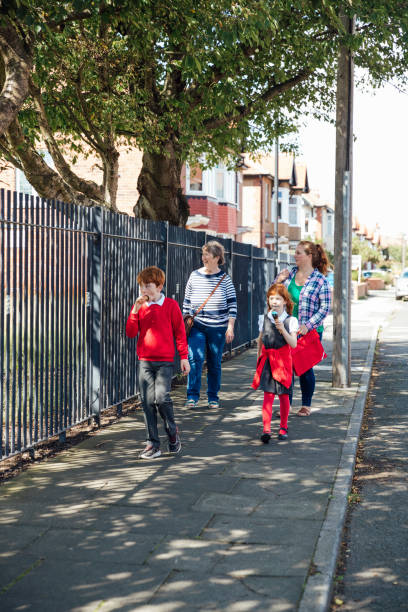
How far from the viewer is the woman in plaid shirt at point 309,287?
803cm

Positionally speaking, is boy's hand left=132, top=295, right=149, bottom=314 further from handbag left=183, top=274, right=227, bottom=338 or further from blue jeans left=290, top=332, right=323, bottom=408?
blue jeans left=290, top=332, right=323, bottom=408

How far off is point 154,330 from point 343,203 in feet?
17.1

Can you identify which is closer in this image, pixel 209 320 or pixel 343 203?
pixel 209 320

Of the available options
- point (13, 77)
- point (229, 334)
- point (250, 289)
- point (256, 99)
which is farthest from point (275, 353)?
point (250, 289)

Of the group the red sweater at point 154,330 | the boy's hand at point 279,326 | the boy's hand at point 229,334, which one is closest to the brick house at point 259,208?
the boy's hand at point 229,334

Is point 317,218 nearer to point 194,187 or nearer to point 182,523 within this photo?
point 194,187

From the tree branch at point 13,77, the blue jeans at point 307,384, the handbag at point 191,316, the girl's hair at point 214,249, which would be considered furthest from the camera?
the handbag at point 191,316

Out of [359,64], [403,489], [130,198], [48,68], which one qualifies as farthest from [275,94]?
[130,198]

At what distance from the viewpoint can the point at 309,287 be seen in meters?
8.10

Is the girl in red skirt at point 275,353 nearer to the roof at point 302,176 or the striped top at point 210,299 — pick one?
the striped top at point 210,299

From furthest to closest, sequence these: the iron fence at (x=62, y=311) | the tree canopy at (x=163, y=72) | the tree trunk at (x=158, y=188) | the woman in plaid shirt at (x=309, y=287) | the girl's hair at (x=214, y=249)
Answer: the tree trunk at (x=158, y=188)
the tree canopy at (x=163, y=72)
the girl's hair at (x=214, y=249)
the woman in plaid shirt at (x=309, y=287)
the iron fence at (x=62, y=311)

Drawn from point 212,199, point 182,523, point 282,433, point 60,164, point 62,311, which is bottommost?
point 182,523

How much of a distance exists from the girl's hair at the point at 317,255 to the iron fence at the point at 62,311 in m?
1.86

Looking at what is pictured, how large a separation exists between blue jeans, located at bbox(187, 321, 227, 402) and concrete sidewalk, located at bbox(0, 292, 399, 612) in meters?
1.16
